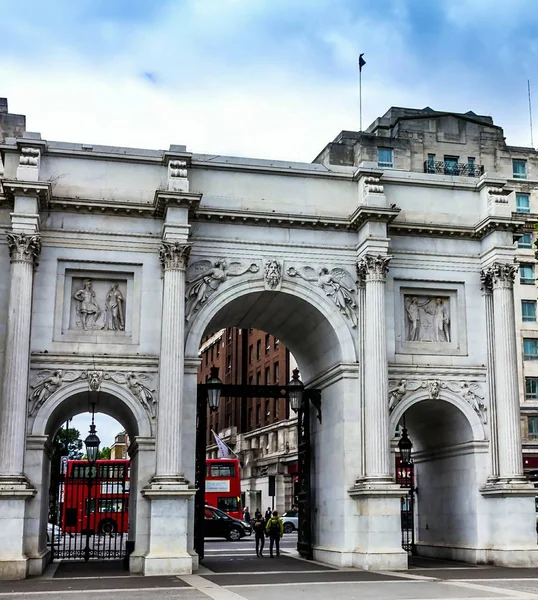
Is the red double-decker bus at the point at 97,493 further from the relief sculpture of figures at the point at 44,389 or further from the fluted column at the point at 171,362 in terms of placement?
the fluted column at the point at 171,362

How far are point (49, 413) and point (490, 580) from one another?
1353cm

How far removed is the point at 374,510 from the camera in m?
26.9

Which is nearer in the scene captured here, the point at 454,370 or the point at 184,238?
the point at 184,238

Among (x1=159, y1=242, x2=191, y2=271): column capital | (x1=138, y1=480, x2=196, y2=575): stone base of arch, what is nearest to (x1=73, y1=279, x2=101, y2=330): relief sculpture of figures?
(x1=159, y1=242, x2=191, y2=271): column capital

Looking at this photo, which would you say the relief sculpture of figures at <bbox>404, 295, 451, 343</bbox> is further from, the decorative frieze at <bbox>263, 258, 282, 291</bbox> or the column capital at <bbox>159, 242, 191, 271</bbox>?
the column capital at <bbox>159, 242, 191, 271</bbox>

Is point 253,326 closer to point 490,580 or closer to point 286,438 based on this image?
point 490,580

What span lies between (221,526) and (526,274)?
2787 cm

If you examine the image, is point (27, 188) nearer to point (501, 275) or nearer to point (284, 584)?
point (284, 584)

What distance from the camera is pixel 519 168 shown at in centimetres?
6322

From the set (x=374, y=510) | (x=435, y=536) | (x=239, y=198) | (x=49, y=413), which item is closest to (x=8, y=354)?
(x=49, y=413)

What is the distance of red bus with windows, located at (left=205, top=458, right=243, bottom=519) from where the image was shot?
178 ft

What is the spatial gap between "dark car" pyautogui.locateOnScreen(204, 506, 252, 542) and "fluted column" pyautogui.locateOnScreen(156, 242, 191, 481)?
2421cm

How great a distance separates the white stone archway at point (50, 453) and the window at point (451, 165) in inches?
1464

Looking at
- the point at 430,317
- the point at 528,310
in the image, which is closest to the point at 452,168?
the point at 528,310
